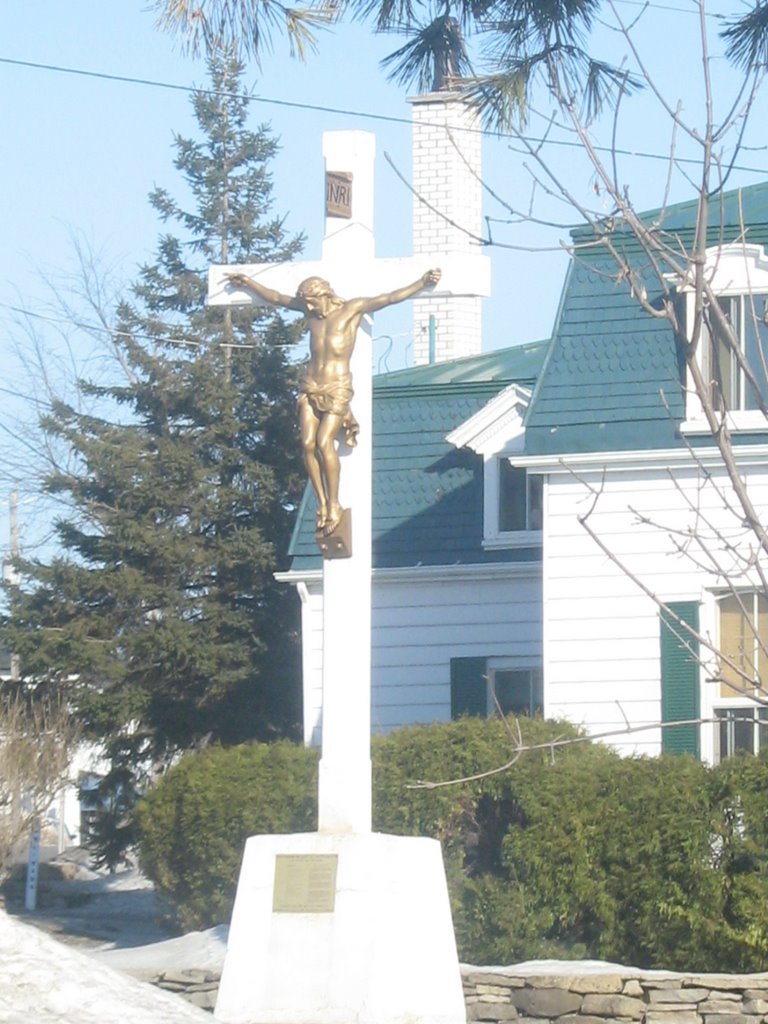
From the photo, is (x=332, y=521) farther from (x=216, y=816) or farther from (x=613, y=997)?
(x=216, y=816)

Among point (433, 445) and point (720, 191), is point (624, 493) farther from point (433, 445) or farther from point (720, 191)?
point (720, 191)

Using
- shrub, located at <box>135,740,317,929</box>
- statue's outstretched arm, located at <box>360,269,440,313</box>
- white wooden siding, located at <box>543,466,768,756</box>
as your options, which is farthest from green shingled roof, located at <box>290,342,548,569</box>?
statue's outstretched arm, located at <box>360,269,440,313</box>

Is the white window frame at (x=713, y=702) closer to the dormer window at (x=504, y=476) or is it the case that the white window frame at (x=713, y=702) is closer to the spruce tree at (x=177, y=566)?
the dormer window at (x=504, y=476)

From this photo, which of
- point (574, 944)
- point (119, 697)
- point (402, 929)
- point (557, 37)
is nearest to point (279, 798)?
point (574, 944)

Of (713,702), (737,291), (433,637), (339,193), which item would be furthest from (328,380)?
(433,637)

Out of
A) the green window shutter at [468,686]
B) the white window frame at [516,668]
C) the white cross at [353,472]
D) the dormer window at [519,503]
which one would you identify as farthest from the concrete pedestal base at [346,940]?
the dormer window at [519,503]

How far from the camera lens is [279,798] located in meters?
12.8

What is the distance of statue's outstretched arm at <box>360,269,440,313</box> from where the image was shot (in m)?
10.3

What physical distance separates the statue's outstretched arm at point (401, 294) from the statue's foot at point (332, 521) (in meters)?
1.28

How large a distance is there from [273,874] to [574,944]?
8.32 feet

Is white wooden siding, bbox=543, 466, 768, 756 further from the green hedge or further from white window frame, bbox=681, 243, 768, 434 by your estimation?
the green hedge

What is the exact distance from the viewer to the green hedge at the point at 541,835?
10.4 m

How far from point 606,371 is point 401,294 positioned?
4630 millimetres

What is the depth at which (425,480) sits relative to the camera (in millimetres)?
17344
